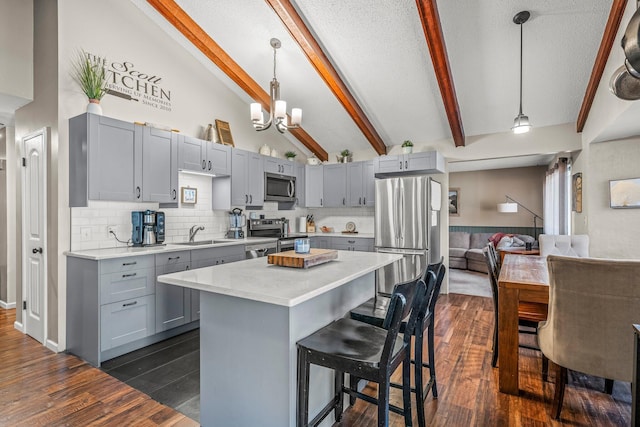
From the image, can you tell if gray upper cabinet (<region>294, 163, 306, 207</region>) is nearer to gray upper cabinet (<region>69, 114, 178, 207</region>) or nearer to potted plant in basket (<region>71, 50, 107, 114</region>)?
gray upper cabinet (<region>69, 114, 178, 207</region>)

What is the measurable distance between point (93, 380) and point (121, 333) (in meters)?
0.45

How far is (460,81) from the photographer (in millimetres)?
3969

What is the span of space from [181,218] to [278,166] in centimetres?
184

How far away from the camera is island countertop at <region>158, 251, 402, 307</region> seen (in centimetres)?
140

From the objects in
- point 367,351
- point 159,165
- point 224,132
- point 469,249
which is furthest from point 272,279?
point 469,249

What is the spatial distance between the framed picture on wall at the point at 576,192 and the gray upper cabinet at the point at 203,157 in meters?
4.93

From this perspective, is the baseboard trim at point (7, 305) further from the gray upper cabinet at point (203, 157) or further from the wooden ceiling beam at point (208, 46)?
the wooden ceiling beam at point (208, 46)

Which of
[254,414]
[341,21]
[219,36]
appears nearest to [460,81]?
[341,21]

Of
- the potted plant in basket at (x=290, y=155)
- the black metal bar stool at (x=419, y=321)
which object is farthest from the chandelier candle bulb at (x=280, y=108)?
the potted plant in basket at (x=290, y=155)

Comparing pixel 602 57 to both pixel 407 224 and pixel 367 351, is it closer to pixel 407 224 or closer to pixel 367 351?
pixel 407 224

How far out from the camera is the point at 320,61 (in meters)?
3.73

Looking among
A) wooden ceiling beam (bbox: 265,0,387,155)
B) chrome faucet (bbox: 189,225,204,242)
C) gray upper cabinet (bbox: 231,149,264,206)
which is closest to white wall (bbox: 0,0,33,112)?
chrome faucet (bbox: 189,225,204,242)

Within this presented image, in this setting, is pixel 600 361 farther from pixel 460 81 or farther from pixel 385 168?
pixel 385 168

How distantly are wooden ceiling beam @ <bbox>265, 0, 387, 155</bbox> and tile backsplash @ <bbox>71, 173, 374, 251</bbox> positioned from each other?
159 cm
